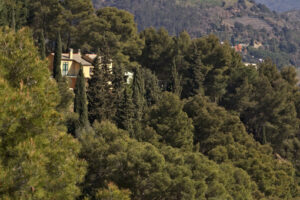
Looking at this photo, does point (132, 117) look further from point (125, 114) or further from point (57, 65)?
point (57, 65)

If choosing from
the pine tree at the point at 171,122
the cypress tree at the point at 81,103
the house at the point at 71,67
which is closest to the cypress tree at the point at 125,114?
the pine tree at the point at 171,122

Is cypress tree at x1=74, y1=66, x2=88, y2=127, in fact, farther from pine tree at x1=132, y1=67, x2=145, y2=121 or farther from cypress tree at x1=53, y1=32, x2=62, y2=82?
pine tree at x1=132, y1=67, x2=145, y2=121

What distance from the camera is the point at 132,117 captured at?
41875mm

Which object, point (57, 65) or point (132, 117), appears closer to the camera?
point (132, 117)

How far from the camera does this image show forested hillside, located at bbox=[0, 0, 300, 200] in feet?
46.7

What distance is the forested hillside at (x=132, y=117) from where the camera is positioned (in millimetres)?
14227

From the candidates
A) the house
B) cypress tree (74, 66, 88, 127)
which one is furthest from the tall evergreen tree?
cypress tree (74, 66, 88, 127)

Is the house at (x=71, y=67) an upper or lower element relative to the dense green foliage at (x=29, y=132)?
lower

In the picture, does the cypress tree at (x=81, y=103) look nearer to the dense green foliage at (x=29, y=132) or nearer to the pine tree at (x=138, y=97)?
the pine tree at (x=138, y=97)

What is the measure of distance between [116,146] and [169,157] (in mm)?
4387

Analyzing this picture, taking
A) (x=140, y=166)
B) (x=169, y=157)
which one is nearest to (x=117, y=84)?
(x=169, y=157)

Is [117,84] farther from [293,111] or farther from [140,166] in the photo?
[293,111]

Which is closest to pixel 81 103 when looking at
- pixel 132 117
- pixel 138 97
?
pixel 132 117

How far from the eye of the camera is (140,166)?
23297 millimetres
